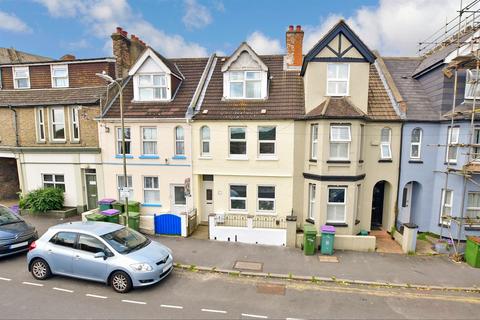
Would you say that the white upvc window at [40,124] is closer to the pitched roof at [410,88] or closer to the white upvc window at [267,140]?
the white upvc window at [267,140]

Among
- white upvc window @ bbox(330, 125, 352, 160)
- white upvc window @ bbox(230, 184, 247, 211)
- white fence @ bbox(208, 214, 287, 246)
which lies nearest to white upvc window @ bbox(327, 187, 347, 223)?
white upvc window @ bbox(330, 125, 352, 160)

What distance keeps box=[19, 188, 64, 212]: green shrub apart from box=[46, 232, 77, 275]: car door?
8.12 m

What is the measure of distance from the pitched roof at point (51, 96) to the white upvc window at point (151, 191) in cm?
556

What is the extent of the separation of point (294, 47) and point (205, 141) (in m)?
7.82

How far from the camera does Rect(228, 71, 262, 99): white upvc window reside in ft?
47.4

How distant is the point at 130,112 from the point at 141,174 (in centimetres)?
362

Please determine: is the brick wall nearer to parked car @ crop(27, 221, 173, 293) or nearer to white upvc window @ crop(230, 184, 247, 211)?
parked car @ crop(27, 221, 173, 293)

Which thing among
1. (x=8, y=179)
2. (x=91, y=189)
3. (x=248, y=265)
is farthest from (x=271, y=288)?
(x=8, y=179)

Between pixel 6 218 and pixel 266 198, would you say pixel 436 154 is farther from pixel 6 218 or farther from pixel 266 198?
pixel 6 218

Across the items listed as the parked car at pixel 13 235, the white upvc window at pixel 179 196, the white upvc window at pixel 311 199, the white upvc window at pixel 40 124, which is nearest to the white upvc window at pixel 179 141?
the white upvc window at pixel 179 196

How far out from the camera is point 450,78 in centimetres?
1313

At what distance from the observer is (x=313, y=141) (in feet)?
43.0

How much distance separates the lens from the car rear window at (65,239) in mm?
8352

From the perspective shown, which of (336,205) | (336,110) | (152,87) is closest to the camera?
(336,110)
